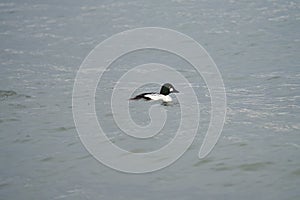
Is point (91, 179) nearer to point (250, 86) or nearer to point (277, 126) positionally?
point (277, 126)

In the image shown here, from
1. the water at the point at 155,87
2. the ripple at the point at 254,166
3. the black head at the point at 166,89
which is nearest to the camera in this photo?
the water at the point at 155,87

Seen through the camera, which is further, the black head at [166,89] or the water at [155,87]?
the black head at [166,89]

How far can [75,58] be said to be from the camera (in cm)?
1688

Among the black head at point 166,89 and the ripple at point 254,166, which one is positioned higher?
the black head at point 166,89

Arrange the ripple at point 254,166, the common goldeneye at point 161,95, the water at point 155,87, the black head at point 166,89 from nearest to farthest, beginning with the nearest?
the water at point 155,87, the ripple at point 254,166, the common goldeneye at point 161,95, the black head at point 166,89

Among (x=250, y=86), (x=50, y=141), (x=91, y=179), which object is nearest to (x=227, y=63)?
(x=250, y=86)

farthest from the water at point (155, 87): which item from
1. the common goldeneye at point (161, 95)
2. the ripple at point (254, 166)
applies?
the common goldeneye at point (161, 95)

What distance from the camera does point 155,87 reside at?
14.8 metres

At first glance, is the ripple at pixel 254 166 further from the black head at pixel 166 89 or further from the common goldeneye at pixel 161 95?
the black head at pixel 166 89

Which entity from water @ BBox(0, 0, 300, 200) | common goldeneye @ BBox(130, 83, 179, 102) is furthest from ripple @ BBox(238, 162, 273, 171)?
common goldeneye @ BBox(130, 83, 179, 102)

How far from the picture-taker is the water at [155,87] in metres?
9.88

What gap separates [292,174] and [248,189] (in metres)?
0.83

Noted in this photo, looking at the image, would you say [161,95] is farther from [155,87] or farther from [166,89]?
[155,87]

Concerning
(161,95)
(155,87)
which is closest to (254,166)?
(161,95)
